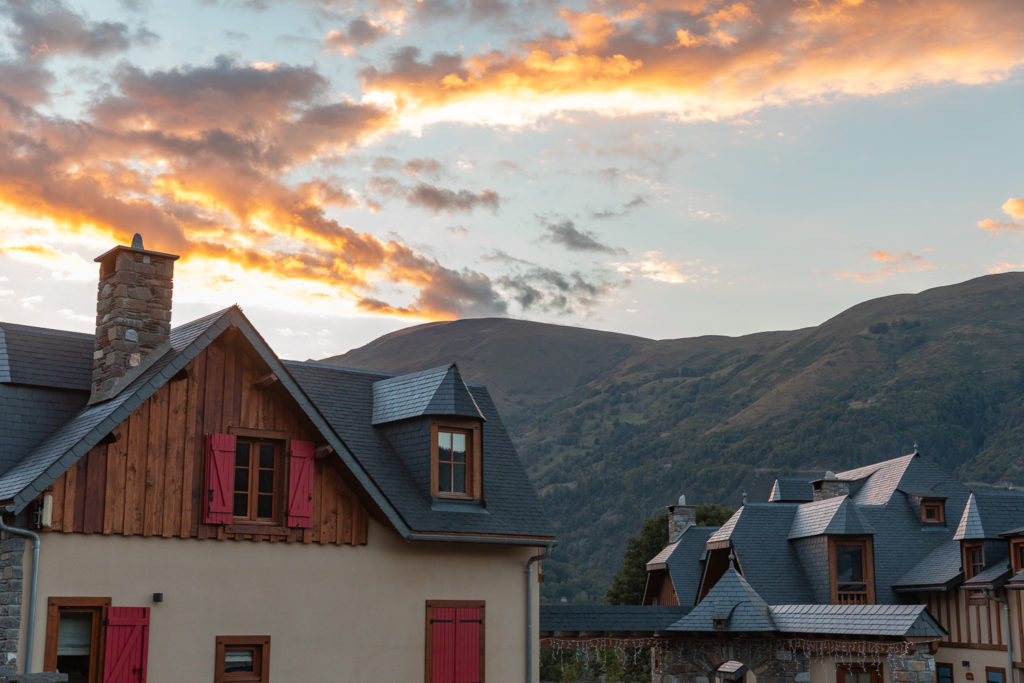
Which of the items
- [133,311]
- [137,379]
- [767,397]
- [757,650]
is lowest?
[757,650]

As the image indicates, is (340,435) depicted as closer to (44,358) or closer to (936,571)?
(44,358)

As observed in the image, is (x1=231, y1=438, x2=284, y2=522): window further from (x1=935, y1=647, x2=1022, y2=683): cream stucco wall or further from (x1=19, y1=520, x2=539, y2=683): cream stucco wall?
(x1=935, y1=647, x2=1022, y2=683): cream stucco wall

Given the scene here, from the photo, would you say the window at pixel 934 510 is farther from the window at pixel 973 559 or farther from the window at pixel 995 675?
the window at pixel 995 675

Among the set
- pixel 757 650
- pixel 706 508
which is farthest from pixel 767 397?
pixel 757 650

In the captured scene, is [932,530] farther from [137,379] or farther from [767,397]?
[767,397]

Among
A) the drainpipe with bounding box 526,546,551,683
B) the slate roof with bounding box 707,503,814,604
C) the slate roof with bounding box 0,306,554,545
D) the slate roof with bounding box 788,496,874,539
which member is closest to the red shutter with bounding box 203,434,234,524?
the slate roof with bounding box 0,306,554,545

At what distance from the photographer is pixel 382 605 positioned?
17.2 m

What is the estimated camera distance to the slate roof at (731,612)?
1000 inches

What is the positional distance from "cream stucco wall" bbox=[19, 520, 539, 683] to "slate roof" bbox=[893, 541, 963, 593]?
1481cm

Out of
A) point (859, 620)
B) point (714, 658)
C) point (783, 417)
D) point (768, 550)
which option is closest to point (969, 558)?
point (768, 550)

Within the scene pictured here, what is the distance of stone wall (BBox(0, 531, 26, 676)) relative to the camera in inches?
540

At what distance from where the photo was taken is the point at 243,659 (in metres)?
15.9

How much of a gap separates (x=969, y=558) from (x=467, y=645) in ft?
53.9

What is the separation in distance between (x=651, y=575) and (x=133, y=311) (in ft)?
79.9
